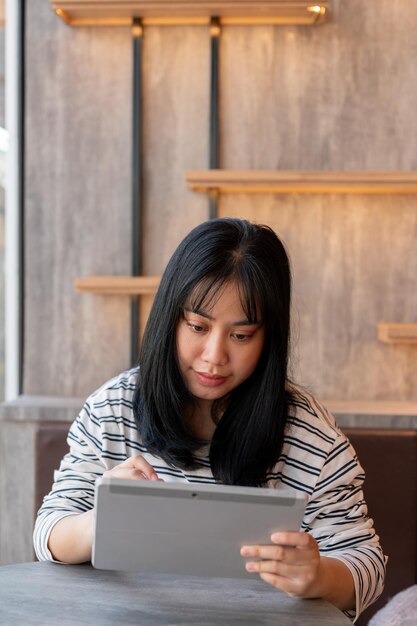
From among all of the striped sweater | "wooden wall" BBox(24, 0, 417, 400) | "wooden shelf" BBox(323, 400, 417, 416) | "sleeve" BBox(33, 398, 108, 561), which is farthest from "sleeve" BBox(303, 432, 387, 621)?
"wooden wall" BBox(24, 0, 417, 400)

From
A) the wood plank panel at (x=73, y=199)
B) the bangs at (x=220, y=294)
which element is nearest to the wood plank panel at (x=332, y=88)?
the wood plank panel at (x=73, y=199)

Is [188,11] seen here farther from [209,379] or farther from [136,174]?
[209,379]

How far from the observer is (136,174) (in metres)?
2.44

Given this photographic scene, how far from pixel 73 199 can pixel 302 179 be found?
2.19 feet

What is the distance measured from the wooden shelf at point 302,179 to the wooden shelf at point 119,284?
30 cm

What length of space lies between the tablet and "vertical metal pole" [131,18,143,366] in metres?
1.40

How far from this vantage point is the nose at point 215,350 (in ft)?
4.36

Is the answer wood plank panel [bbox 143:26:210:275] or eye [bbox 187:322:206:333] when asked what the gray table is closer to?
eye [bbox 187:322:206:333]

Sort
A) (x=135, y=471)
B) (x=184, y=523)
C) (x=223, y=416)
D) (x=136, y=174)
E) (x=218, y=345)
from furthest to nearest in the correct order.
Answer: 1. (x=136, y=174)
2. (x=223, y=416)
3. (x=218, y=345)
4. (x=135, y=471)
5. (x=184, y=523)

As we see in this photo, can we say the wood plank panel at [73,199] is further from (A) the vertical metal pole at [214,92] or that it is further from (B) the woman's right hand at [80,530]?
(B) the woman's right hand at [80,530]

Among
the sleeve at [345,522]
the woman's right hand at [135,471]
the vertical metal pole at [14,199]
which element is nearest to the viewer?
the woman's right hand at [135,471]

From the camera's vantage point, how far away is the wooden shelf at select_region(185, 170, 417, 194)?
90.9 inches

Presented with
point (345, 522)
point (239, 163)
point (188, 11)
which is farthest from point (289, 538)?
point (188, 11)

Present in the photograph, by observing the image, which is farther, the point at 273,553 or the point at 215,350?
the point at 215,350
